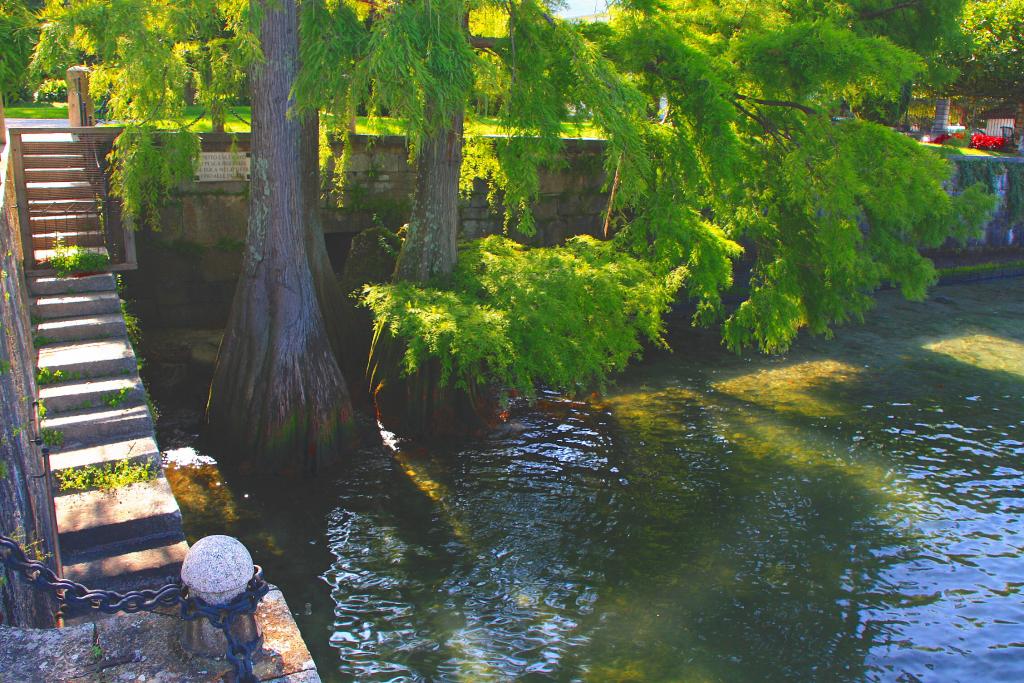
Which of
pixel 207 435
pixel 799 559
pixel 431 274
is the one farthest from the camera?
pixel 431 274

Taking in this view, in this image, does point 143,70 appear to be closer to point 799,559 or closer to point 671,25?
point 671,25

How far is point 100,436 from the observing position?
840cm

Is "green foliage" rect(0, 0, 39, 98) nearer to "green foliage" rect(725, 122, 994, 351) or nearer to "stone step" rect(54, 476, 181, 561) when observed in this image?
"stone step" rect(54, 476, 181, 561)

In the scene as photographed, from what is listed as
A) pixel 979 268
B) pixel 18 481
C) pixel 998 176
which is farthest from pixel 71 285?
pixel 998 176

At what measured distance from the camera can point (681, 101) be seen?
12633mm

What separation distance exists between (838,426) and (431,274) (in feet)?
21.0

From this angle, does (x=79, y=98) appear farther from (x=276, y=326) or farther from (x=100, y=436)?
(x=100, y=436)

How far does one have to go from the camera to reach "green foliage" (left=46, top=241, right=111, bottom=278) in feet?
37.0

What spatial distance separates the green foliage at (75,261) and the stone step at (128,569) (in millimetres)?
5523

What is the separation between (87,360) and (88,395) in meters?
0.66

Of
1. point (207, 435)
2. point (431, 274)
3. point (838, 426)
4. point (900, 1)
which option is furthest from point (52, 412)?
point (900, 1)

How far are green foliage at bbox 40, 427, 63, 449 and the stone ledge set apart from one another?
402cm

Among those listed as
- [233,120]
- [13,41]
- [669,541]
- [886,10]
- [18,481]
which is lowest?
[669,541]

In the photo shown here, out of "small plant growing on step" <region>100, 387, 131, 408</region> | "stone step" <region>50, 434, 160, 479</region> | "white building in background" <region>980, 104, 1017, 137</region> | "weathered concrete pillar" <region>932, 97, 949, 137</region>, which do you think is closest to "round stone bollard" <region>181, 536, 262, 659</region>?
"stone step" <region>50, 434, 160, 479</region>
